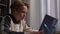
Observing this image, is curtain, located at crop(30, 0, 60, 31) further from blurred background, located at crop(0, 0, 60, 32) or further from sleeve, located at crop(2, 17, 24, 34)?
sleeve, located at crop(2, 17, 24, 34)

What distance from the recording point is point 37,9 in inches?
86.2

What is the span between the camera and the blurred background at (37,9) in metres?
2.09

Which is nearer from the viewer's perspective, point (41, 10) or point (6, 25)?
point (6, 25)

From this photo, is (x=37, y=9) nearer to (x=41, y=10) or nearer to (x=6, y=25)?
(x=41, y=10)

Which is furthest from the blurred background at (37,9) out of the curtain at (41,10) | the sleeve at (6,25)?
the sleeve at (6,25)

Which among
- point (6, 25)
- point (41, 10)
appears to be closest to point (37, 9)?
point (41, 10)

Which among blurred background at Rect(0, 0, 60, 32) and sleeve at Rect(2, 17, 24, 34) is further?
blurred background at Rect(0, 0, 60, 32)

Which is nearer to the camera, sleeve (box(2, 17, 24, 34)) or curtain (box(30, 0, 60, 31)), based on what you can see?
sleeve (box(2, 17, 24, 34))

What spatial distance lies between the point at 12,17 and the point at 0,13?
0.76 m

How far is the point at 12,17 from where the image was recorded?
147cm

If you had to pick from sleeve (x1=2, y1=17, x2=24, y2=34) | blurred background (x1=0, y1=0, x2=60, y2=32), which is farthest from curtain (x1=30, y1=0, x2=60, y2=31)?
sleeve (x1=2, y1=17, x2=24, y2=34)

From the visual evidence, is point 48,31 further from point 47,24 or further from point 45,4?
point 45,4

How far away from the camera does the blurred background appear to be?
209 centimetres

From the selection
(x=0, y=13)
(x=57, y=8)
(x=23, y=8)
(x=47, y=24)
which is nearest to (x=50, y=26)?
(x=47, y=24)
